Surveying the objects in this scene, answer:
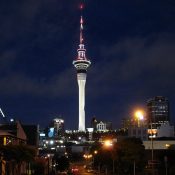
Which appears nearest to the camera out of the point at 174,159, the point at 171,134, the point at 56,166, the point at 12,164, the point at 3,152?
the point at 3,152

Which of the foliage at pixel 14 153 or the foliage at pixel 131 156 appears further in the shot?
the foliage at pixel 131 156

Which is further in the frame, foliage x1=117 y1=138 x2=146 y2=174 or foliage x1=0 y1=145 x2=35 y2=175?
foliage x1=117 y1=138 x2=146 y2=174

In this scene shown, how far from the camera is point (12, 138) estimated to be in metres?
91.6

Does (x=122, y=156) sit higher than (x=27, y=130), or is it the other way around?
(x=27, y=130)

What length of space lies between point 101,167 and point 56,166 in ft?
48.3

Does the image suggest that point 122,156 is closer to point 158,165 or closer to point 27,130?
point 158,165

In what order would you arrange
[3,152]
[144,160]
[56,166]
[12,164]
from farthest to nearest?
[56,166], [144,160], [12,164], [3,152]

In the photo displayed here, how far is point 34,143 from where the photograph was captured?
13050cm

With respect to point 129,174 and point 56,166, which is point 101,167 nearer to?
point 56,166

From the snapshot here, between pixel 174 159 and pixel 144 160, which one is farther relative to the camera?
pixel 174 159

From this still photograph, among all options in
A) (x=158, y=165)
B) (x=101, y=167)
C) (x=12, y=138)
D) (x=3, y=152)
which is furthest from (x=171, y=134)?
(x=3, y=152)

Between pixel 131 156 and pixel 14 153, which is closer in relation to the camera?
pixel 14 153

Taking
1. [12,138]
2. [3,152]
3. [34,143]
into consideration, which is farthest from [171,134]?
[3,152]

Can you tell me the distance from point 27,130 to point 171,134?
86177 millimetres
